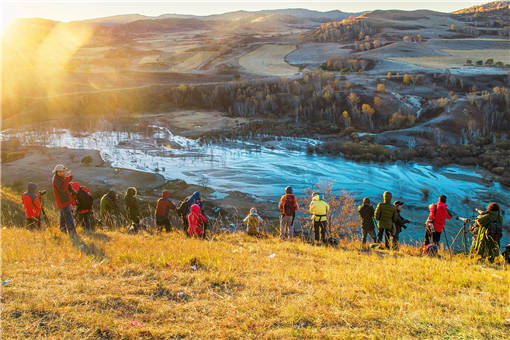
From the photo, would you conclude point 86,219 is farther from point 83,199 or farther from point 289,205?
point 289,205

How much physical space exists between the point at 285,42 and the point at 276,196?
342ft

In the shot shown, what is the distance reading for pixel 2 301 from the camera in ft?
16.5

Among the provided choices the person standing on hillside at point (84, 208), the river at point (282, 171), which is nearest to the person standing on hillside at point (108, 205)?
the person standing on hillside at point (84, 208)

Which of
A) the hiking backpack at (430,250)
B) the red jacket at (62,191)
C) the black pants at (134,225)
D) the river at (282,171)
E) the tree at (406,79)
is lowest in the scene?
the river at (282,171)

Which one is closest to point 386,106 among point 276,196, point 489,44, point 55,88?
point 276,196

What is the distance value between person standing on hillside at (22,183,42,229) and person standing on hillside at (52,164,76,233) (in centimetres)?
161

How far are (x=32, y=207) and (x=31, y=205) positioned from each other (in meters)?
0.07

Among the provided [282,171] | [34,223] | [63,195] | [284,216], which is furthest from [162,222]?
[282,171]

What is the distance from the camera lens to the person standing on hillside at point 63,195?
8.65 meters

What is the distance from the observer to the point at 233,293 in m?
5.86

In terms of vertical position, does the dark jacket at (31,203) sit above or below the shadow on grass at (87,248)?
above

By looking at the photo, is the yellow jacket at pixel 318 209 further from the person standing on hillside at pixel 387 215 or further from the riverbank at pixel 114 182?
the riverbank at pixel 114 182

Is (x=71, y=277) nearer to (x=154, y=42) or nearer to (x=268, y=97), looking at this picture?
(x=268, y=97)

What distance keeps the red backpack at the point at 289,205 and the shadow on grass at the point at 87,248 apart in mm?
5347
